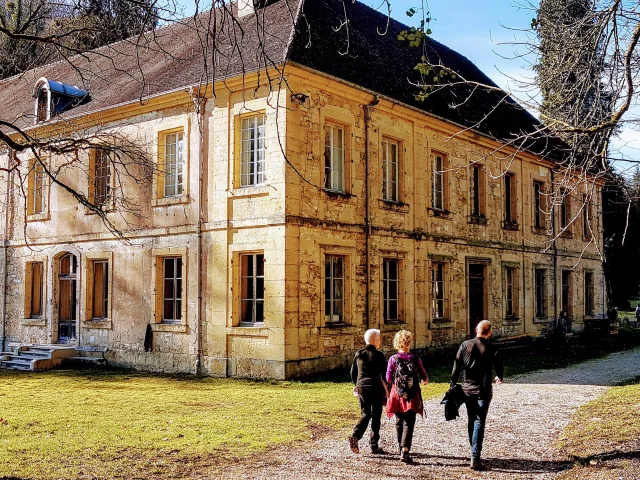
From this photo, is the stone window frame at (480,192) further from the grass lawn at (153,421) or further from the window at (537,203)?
the grass lawn at (153,421)

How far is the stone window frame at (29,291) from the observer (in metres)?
20.5

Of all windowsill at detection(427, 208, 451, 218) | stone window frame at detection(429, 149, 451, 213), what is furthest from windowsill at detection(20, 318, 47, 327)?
stone window frame at detection(429, 149, 451, 213)

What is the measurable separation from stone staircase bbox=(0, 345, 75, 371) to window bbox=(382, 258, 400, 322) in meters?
8.54

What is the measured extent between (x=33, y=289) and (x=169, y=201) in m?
6.77

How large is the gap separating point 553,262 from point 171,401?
18.8 meters

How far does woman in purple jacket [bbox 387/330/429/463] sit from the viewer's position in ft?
25.6

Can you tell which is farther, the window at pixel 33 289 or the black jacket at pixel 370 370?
the window at pixel 33 289

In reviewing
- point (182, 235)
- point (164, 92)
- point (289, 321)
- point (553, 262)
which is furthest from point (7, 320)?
point (553, 262)

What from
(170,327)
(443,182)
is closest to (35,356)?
(170,327)

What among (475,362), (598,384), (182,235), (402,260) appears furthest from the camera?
(402,260)

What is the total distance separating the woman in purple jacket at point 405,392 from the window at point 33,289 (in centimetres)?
1600

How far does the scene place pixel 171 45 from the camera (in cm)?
2162

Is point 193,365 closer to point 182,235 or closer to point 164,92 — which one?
point 182,235

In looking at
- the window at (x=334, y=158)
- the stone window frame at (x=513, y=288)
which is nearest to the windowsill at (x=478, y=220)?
the stone window frame at (x=513, y=288)
